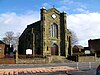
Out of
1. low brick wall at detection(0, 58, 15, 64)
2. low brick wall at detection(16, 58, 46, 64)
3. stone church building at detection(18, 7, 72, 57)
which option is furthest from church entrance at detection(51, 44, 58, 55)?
low brick wall at detection(0, 58, 15, 64)

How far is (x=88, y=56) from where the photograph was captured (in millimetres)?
54531

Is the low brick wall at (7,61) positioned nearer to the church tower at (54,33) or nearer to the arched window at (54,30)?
the church tower at (54,33)

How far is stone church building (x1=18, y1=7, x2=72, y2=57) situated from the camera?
6070 centimetres

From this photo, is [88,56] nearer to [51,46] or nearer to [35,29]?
[51,46]

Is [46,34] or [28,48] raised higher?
[46,34]

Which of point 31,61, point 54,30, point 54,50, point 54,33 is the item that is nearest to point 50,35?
point 54,33

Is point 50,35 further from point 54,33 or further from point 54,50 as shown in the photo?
point 54,50

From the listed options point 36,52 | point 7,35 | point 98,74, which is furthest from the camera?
point 7,35

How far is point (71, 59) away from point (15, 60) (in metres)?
15.9

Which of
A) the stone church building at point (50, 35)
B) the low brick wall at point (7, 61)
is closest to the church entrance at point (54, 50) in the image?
the stone church building at point (50, 35)

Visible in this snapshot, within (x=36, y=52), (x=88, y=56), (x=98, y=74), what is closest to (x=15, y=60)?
(x=36, y=52)

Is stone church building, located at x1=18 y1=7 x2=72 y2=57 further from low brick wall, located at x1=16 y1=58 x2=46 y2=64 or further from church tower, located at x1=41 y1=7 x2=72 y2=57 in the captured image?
low brick wall, located at x1=16 y1=58 x2=46 y2=64

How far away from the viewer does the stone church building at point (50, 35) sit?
60703mm

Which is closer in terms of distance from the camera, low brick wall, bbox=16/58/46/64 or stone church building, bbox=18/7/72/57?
low brick wall, bbox=16/58/46/64
